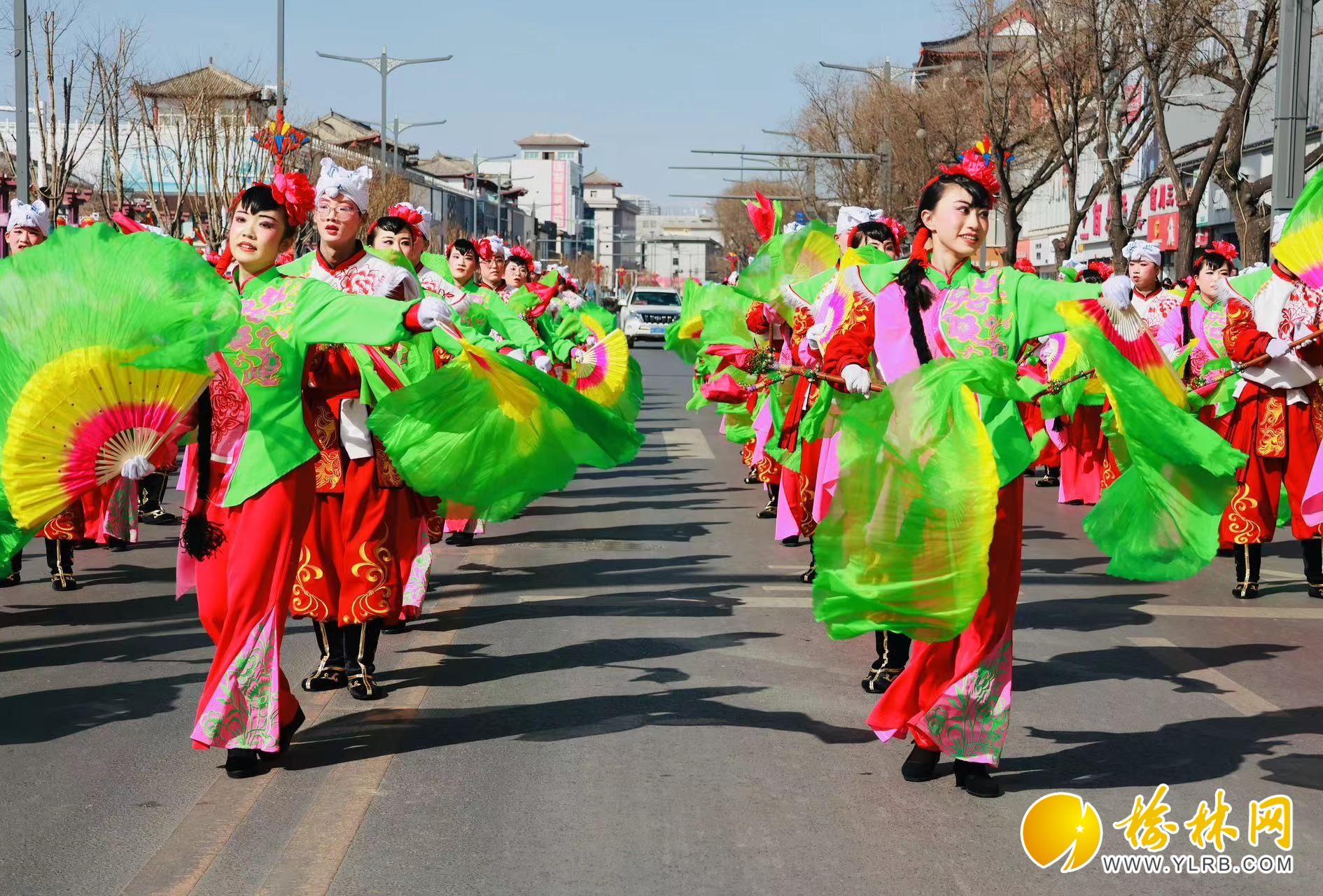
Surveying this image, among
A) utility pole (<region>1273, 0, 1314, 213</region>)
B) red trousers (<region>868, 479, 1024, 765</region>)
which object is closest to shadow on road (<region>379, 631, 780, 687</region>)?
red trousers (<region>868, 479, 1024, 765</region>)

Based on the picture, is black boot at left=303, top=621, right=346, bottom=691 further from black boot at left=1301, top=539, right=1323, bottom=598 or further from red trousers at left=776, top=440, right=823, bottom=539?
black boot at left=1301, top=539, right=1323, bottom=598

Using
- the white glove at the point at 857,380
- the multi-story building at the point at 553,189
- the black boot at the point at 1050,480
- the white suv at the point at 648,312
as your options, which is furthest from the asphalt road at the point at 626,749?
the multi-story building at the point at 553,189

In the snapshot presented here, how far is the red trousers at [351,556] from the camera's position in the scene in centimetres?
668

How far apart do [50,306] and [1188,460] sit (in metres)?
3.47

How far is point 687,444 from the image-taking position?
66.2 feet

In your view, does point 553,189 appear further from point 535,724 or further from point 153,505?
point 535,724

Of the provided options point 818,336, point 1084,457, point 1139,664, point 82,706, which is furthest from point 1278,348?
point 1084,457

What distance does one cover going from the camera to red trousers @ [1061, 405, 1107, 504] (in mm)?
14156

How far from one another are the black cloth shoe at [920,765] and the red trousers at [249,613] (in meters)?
2.02

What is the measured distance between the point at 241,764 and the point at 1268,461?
253 inches

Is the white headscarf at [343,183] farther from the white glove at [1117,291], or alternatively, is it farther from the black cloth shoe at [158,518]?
the black cloth shoe at [158,518]

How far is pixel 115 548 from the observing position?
11227mm

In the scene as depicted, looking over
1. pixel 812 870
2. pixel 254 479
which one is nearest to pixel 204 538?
pixel 254 479

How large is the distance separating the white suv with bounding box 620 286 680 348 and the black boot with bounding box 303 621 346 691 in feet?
148
